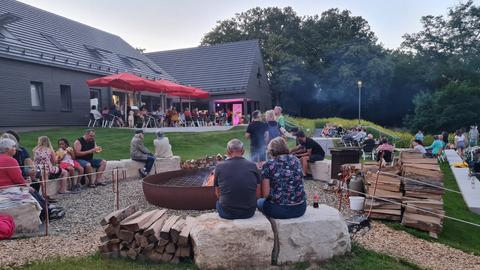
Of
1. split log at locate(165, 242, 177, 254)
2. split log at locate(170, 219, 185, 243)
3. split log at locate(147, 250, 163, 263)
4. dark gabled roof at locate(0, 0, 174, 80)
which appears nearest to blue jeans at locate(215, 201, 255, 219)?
split log at locate(170, 219, 185, 243)

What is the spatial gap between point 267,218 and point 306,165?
5.06m

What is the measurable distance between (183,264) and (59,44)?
58.3 ft

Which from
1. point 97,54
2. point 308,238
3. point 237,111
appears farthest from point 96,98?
point 308,238

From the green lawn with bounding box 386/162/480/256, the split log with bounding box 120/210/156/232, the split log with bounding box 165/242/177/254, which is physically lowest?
the green lawn with bounding box 386/162/480/256

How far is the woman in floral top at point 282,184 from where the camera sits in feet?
13.8

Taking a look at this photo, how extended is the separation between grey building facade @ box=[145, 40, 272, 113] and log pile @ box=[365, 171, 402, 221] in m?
19.9

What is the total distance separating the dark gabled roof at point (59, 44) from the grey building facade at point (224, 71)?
375cm

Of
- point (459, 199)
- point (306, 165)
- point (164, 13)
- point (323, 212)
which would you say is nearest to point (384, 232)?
point (323, 212)

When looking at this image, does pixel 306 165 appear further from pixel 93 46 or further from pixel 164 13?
pixel 164 13

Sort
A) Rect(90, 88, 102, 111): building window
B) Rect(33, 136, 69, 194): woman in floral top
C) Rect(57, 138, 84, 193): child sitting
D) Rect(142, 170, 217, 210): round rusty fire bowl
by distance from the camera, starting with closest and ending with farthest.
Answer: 1. Rect(142, 170, 217, 210): round rusty fire bowl
2. Rect(33, 136, 69, 194): woman in floral top
3. Rect(57, 138, 84, 193): child sitting
4. Rect(90, 88, 102, 111): building window

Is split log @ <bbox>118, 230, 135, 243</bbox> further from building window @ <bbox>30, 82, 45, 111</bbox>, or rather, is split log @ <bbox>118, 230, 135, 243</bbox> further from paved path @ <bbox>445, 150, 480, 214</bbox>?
building window @ <bbox>30, 82, 45, 111</bbox>

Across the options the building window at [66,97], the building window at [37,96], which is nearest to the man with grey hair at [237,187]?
the building window at [37,96]

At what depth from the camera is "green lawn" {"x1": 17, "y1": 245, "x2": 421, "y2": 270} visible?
388cm

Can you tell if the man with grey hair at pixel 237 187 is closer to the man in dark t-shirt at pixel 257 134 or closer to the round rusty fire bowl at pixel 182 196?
the round rusty fire bowl at pixel 182 196
